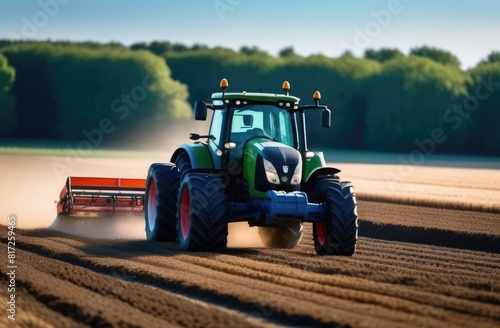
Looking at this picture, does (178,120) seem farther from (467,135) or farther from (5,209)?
(5,209)

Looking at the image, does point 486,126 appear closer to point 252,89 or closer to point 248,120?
point 252,89

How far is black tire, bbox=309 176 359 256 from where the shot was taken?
13016 mm

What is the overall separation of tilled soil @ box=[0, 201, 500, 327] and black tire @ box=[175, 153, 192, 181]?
3.57 feet

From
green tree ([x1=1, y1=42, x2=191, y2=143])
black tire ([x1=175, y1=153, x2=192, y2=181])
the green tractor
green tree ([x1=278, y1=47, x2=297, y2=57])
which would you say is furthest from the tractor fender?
green tree ([x1=278, y1=47, x2=297, y2=57])

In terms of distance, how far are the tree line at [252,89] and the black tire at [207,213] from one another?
→ 3580 centimetres

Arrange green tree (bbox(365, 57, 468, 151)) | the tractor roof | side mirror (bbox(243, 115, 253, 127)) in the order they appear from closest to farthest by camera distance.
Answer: the tractor roof → side mirror (bbox(243, 115, 253, 127)) → green tree (bbox(365, 57, 468, 151))

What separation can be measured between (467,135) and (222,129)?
41186 mm

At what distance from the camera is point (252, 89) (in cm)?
5866

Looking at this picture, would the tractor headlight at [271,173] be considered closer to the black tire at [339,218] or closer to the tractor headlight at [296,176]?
the tractor headlight at [296,176]

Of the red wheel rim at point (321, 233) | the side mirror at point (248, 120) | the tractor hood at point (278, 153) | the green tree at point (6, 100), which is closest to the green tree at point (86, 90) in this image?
the green tree at point (6, 100)

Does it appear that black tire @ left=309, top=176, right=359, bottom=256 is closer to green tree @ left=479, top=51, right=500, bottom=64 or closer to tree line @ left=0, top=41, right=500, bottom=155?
tree line @ left=0, top=41, right=500, bottom=155

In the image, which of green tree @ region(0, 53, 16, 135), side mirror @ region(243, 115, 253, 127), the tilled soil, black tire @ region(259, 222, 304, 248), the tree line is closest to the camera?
the tilled soil

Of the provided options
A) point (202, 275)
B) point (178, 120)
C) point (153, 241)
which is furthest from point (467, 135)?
point (202, 275)

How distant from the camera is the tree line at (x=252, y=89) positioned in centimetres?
4959
